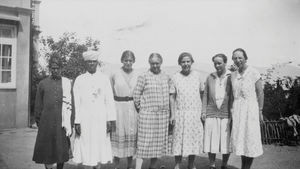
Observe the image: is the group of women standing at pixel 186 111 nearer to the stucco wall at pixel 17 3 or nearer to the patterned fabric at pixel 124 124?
the patterned fabric at pixel 124 124

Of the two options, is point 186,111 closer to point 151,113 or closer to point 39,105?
point 151,113

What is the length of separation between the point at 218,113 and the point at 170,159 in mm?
1529

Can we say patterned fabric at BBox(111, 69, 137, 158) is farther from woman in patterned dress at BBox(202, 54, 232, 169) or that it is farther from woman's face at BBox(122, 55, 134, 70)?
woman in patterned dress at BBox(202, 54, 232, 169)

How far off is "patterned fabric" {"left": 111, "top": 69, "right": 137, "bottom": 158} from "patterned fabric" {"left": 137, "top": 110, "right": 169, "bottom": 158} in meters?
0.14

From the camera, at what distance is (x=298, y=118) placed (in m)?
6.96

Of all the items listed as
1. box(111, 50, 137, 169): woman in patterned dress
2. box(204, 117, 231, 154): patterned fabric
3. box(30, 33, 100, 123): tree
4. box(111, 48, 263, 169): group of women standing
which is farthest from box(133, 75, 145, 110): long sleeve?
box(30, 33, 100, 123): tree

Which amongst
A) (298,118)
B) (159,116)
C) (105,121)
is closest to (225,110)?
(159,116)

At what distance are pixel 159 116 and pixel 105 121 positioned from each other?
781 millimetres

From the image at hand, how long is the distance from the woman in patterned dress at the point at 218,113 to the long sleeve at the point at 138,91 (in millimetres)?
1024

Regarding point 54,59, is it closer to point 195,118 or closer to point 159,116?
point 159,116

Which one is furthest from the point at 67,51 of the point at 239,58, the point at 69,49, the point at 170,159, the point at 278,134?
the point at 239,58

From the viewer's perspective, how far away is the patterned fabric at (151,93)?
4.52m

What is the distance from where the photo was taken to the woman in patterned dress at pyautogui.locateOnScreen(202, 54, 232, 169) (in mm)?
4742

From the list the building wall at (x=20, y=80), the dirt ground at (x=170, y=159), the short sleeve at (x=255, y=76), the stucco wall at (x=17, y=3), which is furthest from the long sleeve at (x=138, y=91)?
the stucco wall at (x=17, y=3)
